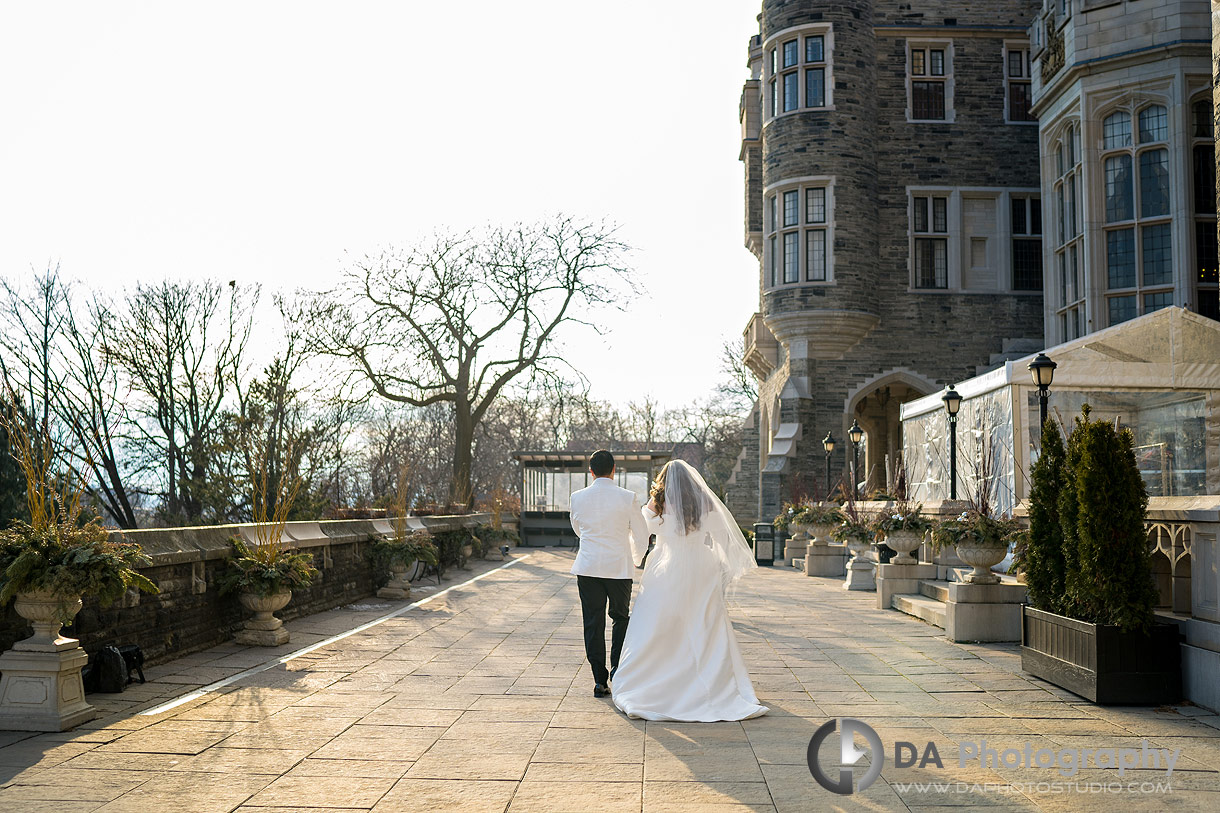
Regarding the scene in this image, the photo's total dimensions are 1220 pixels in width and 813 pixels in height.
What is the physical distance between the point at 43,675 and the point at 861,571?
12715mm

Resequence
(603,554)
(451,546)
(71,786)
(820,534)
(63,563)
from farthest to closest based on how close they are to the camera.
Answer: (451,546) < (820,534) < (603,554) < (63,563) < (71,786)

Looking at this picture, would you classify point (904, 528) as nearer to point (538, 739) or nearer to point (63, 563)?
point (538, 739)

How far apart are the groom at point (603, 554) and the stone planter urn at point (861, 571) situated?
948cm

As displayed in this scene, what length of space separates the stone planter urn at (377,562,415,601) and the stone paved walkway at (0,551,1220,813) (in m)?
4.66

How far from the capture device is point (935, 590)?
1291 cm

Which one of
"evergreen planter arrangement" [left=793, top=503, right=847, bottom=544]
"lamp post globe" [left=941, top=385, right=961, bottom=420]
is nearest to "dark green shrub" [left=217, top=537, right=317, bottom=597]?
"lamp post globe" [left=941, top=385, right=961, bottom=420]

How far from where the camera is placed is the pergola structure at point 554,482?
32.3m

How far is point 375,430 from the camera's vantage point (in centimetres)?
4784

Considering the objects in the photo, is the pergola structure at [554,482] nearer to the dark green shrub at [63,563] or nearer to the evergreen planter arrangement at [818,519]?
the evergreen planter arrangement at [818,519]

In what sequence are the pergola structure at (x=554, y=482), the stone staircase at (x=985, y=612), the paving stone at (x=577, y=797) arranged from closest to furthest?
the paving stone at (x=577, y=797), the stone staircase at (x=985, y=612), the pergola structure at (x=554, y=482)

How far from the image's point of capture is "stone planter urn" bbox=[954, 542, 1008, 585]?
9984 mm

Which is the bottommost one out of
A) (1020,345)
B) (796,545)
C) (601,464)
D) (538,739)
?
(796,545)
